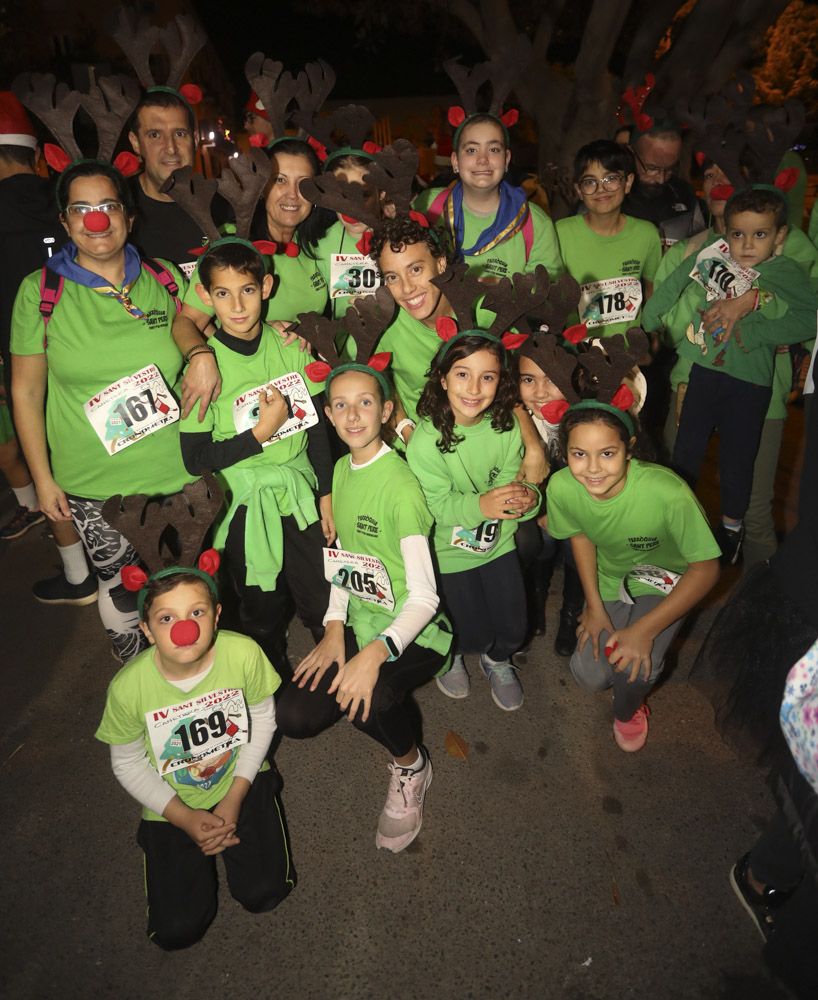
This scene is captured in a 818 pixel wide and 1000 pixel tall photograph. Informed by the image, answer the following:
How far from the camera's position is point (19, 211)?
321 centimetres

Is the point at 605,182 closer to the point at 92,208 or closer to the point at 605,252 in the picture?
the point at 605,252

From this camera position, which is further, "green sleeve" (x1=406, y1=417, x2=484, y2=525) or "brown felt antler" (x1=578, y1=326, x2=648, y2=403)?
"green sleeve" (x1=406, y1=417, x2=484, y2=525)

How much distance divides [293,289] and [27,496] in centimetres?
270

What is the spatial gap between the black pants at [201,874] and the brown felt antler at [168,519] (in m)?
0.95

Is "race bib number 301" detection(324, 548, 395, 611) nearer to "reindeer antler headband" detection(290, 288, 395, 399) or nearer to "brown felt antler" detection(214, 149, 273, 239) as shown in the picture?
"reindeer antler headband" detection(290, 288, 395, 399)

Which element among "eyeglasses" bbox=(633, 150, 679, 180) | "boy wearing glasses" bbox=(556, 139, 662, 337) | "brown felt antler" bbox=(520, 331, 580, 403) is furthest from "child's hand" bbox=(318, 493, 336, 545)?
"eyeglasses" bbox=(633, 150, 679, 180)

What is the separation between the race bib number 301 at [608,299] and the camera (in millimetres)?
3582

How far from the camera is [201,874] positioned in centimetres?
230

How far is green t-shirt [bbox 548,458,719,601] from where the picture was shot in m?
2.55

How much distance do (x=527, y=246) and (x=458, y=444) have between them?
1.20 meters

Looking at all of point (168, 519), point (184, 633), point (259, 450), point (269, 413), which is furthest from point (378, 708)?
point (269, 413)

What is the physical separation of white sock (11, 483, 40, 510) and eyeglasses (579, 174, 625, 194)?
3936 mm

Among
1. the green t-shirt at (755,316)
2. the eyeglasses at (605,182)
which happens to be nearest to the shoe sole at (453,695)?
the green t-shirt at (755,316)

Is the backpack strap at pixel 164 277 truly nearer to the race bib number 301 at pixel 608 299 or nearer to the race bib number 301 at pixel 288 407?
the race bib number 301 at pixel 288 407
